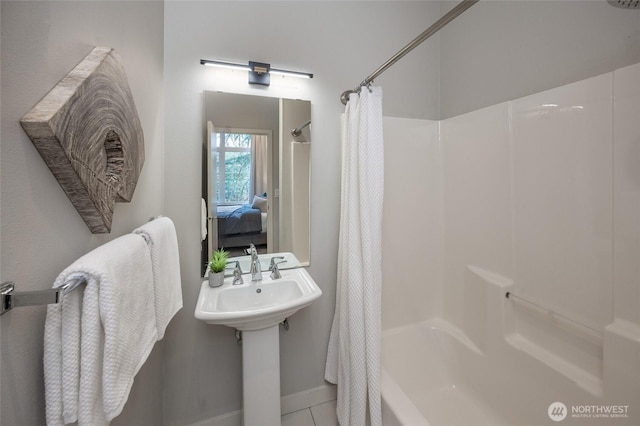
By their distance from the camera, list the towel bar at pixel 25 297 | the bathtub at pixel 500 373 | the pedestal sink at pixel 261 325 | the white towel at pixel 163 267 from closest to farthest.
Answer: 1. the towel bar at pixel 25 297
2. the white towel at pixel 163 267
3. the bathtub at pixel 500 373
4. the pedestal sink at pixel 261 325

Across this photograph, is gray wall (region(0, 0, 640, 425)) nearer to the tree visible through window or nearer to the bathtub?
the tree visible through window

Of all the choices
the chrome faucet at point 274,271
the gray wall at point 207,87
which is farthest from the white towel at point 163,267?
the chrome faucet at point 274,271

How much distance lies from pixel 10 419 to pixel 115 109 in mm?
767

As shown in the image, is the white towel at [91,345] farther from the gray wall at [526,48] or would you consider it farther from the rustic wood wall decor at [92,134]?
the gray wall at [526,48]

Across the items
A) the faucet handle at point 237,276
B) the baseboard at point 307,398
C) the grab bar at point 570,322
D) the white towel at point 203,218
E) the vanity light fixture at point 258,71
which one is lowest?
the baseboard at point 307,398

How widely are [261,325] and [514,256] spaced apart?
1.40m

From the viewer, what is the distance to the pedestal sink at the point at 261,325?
1.12 metres

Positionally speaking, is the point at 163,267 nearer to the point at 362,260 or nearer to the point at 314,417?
the point at 362,260

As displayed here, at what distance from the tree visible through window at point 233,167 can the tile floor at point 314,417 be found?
1374 millimetres

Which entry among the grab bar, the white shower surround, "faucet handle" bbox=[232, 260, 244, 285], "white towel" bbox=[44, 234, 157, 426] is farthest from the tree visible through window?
the grab bar

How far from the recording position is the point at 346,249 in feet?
4.55

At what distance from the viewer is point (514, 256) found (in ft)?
4.46

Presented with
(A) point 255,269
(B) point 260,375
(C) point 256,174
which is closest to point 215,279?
(A) point 255,269

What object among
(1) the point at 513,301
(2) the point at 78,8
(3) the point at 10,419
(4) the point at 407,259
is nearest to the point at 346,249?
(4) the point at 407,259
